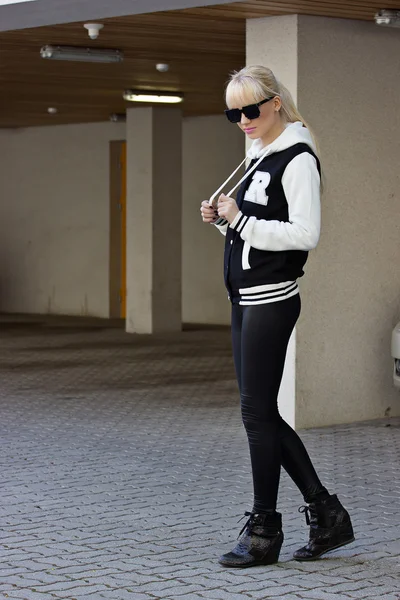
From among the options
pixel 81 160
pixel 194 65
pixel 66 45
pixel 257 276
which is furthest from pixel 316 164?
pixel 81 160

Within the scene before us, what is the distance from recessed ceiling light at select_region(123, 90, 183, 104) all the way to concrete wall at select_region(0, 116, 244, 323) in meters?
3.34

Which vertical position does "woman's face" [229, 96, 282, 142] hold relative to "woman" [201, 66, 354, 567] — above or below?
above

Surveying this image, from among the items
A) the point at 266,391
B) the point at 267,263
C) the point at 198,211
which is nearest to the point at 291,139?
the point at 267,263

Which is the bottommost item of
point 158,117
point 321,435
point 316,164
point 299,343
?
point 321,435

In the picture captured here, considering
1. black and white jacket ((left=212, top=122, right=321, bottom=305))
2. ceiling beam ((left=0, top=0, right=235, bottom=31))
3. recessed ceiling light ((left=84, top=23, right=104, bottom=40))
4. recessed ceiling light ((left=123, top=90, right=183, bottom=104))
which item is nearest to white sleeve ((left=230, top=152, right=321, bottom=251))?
black and white jacket ((left=212, top=122, right=321, bottom=305))

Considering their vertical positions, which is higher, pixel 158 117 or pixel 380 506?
pixel 158 117

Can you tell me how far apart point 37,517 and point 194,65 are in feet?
24.6

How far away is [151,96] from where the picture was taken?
15.5 meters

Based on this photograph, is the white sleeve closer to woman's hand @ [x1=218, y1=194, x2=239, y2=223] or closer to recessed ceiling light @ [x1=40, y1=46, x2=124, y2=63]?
woman's hand @ [x1=218, y1=194, x2=239, y2=223]

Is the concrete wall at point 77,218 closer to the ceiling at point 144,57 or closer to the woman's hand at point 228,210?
the ceiling at point 144,57

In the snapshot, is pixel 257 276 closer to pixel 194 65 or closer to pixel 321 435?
pixel 321 435

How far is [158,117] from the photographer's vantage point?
17.5 meters

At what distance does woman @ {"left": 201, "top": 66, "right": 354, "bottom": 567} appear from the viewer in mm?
4828

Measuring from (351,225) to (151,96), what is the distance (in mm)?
6642
